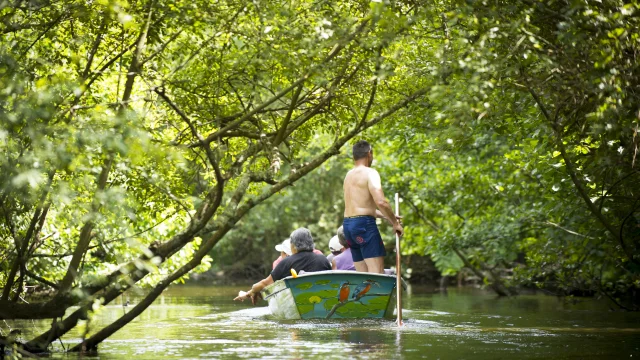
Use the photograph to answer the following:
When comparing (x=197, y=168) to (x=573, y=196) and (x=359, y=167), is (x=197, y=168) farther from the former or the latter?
(x=573, y=196)

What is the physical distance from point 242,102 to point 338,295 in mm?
2956

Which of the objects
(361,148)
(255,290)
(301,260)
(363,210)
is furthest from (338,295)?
(255,290)

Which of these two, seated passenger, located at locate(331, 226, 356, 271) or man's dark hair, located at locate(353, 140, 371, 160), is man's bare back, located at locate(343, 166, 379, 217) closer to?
man's dark hair, located at locate(353, 140, 371, 160)

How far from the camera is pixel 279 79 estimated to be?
31.7 feet

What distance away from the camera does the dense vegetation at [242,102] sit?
6320mm

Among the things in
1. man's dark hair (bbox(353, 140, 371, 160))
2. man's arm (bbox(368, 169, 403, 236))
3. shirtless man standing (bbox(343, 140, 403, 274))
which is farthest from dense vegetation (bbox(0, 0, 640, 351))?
man's arm (bbox(368, 169, 403, 236))

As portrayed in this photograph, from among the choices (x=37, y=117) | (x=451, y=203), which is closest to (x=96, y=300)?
(x=37, y=117)

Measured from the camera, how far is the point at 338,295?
11.5 meters

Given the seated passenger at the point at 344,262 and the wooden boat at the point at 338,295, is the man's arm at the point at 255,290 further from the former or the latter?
the wooden boat at the point at 338,295

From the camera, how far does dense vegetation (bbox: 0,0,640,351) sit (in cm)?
632

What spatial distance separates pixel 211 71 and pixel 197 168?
1.49m

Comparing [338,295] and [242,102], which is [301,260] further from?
[242,102]

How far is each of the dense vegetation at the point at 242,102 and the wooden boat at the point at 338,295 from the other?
4.96 ft

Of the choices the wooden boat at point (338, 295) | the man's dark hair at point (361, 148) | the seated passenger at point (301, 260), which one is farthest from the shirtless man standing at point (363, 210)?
the seated passenger at point (301, 260)
